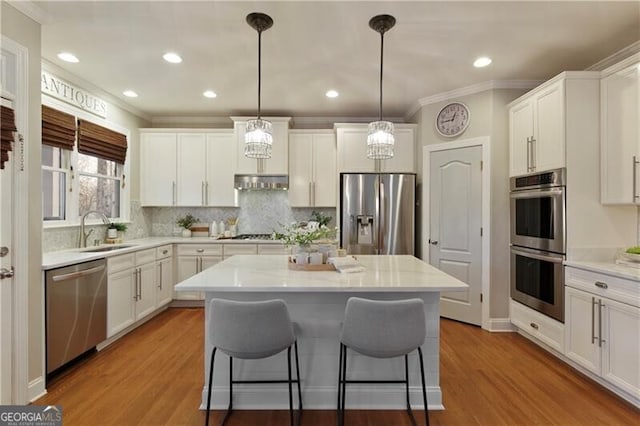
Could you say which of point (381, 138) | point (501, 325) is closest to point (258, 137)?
point (381, 138)

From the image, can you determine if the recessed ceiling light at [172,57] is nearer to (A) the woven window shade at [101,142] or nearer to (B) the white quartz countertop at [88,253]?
(A) the woven window shade at [101,142]

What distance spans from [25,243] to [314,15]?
2.55m

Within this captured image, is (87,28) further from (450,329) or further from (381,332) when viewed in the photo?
(450,329)

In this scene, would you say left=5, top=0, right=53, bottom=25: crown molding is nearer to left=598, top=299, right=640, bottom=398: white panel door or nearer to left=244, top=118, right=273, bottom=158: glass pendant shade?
left=244, top=118, right=273, bottom=158: glass pendant shade

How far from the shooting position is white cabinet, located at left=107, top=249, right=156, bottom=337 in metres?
3.10

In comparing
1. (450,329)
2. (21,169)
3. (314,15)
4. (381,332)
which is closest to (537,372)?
(450,329)

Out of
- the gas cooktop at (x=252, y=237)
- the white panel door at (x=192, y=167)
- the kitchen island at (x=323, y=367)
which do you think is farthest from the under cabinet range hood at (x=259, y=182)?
the kitchen island at (x=323, y=367)

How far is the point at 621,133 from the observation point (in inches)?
98.8

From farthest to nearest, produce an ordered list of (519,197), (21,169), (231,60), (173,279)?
(173,279) < (519,197) < (231,60) < (21,169)

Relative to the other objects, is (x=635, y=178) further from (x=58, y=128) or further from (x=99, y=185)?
(x=99, y=185)

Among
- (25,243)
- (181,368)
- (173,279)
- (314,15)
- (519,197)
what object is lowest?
(181,368)

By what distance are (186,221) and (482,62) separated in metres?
4.24

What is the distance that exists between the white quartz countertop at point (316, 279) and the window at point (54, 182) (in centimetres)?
211

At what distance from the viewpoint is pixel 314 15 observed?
7.49 feet
